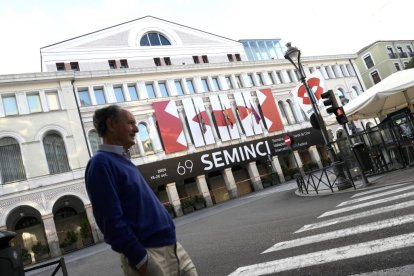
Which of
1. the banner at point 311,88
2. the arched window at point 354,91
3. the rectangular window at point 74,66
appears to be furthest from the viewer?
the arched window at point 354,91

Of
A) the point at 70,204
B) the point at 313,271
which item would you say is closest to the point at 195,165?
the point at 70,204

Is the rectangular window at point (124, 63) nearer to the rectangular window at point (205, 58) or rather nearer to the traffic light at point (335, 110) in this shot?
the rectangular window at point (205, 58)

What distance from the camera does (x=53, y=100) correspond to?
971 inches

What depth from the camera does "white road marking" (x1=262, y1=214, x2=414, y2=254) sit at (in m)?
5.33

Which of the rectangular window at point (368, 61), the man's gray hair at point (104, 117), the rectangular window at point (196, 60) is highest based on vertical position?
the rectangular window at point (196, 60)

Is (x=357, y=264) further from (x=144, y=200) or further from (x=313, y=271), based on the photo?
(x=144, y=200)

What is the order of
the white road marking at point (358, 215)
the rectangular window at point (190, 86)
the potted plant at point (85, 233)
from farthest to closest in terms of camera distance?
the rectangular window at point (190, 86)
the potted plant at point (85, 233)
the white road marking at point (358, 215)

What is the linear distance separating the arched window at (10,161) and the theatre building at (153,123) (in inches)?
2.3

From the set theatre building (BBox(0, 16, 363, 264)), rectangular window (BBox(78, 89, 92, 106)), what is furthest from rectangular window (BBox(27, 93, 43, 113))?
rectangular window (BBox(78, 89, 92, 106))

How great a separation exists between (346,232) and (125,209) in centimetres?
444

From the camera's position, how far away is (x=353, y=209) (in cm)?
743

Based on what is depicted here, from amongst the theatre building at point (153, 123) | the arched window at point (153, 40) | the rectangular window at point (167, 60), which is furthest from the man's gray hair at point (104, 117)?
the arched window at point (153, 40)

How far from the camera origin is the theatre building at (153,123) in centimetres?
2228

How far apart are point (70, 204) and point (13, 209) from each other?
14.8ft
